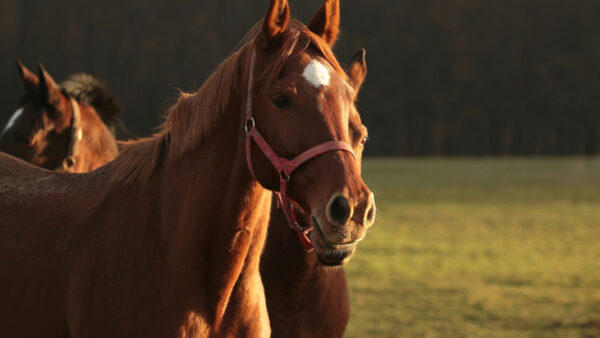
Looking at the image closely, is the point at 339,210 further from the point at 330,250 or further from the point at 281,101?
the point at 281,101

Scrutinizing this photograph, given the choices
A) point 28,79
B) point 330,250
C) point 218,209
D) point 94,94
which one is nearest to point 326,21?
point 218,209

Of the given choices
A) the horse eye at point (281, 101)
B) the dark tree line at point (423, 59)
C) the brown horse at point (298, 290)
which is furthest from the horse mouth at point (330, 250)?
the dark tree line at point (423, 59)

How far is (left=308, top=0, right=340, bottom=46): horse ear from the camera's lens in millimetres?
2896

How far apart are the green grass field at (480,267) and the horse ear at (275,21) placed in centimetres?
487

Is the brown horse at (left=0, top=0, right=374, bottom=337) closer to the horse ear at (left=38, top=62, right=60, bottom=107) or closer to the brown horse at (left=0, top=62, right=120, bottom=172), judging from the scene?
the brown horse at (left=0, top=62, right=120, bottom=172)

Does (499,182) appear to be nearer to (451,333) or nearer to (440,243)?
(440,243)

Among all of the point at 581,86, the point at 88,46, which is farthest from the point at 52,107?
the point at 581,86

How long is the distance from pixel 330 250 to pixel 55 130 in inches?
137

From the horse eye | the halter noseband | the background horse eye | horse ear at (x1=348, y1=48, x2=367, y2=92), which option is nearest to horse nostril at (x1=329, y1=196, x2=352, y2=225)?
the halter noseband

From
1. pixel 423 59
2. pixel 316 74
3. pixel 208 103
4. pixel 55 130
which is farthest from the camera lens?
pixel 423 59

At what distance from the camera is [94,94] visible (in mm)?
5719

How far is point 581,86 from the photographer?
61594 mm

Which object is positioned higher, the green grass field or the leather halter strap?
the leather halter strap

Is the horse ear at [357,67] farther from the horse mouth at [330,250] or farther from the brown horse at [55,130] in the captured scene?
the brown horse at [55,130]
